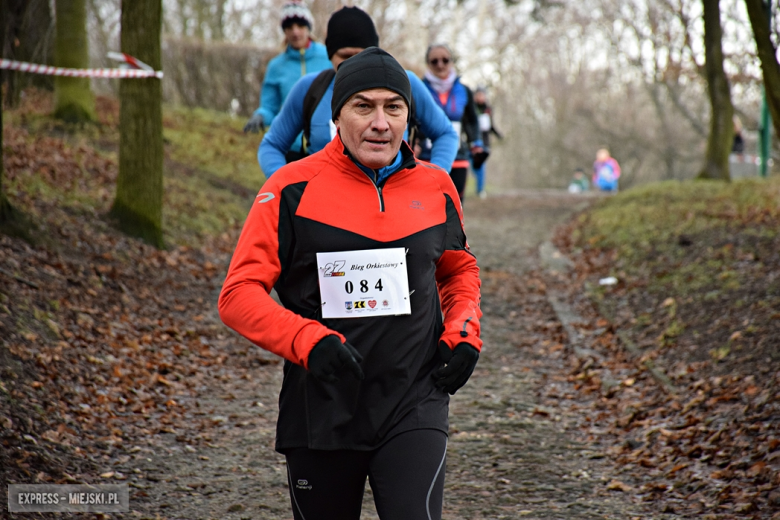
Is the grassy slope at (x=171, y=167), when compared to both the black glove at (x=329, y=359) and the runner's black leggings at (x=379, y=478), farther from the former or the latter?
the black glove at (x=329, y=359)

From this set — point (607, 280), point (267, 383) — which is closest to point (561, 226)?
point (607, 280)

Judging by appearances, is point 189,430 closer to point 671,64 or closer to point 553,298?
point 553,298

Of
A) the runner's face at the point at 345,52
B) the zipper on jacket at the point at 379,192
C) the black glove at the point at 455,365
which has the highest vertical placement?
the runner's face at the point at 345,52

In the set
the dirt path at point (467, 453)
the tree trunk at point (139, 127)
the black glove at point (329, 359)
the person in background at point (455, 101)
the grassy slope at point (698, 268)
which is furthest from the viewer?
the tree trunk at point (139, 127)

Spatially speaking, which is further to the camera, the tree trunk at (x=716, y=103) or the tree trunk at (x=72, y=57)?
the tree trunk at (x=716, y=103)

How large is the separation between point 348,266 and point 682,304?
6.23 m

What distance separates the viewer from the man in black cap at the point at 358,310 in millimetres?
2553

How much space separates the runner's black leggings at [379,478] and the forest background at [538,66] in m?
13.8

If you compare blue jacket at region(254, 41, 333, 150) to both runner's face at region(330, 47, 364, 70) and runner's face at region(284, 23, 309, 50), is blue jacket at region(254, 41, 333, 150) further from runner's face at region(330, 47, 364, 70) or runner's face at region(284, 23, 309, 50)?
runner's face at region(330, 47, 364, 70)

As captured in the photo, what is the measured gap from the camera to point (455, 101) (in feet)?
29.3

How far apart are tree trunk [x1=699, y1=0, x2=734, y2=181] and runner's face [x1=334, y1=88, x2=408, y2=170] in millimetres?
14772

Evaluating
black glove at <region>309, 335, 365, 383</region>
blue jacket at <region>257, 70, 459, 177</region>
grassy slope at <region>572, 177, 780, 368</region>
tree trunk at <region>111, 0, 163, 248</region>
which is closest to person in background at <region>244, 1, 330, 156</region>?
blue jacket at <region>257, 70, 459, 177</region>

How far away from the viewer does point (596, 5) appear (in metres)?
32.3

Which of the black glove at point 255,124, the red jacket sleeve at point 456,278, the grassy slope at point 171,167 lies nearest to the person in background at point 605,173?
the grassy slope at point 171,167
